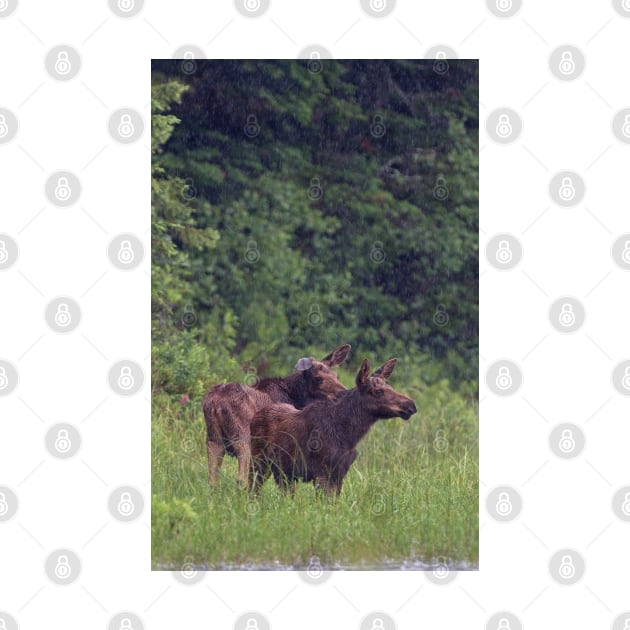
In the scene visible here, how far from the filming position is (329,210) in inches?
672

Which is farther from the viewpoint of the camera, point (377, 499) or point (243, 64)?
point (243, 64)

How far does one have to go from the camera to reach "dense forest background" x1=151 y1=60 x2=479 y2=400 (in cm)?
1561

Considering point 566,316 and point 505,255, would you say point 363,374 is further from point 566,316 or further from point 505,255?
point 566,316

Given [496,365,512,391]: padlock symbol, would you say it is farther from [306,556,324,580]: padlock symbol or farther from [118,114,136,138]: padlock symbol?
[118,114,136,138]: padlock symbol

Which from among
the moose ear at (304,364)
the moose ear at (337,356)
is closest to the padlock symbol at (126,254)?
the moose ear at (304,364)

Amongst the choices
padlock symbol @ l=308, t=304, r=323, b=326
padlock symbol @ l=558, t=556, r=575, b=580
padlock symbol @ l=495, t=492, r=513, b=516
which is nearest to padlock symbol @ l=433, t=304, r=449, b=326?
padlock symbol @ l=308, t=304, r=323, b=326

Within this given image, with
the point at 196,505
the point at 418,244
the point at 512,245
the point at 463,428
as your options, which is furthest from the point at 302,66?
the point at 196,505

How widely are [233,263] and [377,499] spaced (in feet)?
23.2

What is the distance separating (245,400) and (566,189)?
11.2 ft

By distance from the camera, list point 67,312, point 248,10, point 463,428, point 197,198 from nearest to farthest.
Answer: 1. point 67,312
2. point 248,10
3. point 463,428
4. point 197,198

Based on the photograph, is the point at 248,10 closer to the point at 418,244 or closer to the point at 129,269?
the point at 129,269

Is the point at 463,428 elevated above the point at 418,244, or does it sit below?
below

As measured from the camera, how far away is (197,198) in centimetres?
1609

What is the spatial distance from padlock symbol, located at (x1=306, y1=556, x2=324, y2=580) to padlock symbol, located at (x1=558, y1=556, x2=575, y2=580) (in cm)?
194
